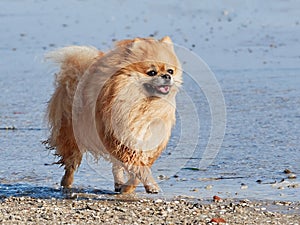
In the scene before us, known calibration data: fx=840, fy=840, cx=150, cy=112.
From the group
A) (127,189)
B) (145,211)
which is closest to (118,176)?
(127,189)

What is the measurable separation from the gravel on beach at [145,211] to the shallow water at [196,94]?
0.26m

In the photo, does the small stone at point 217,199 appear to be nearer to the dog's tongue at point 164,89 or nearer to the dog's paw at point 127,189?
the dog's paw at point 127,189

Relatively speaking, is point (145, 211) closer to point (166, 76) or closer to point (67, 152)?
point (166, 76)

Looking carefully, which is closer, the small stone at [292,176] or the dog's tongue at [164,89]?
the dog's tongue at [164,89]

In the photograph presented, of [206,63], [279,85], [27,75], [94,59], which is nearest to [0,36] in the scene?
[27,75]

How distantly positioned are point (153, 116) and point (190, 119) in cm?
252

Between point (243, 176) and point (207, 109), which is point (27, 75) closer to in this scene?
point (207, 109)

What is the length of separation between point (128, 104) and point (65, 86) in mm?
695

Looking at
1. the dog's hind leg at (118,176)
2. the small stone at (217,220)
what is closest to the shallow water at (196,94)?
the dog's hind leg at (118,176)

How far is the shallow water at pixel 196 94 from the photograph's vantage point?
6.64 metres

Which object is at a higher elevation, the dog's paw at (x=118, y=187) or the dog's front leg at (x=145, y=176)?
the dog's front leg at (x=145, y=176)

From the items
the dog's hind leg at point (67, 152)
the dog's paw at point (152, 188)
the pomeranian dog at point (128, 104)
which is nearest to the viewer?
the pomeranian dog at point (128, 104)

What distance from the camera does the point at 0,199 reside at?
609cm

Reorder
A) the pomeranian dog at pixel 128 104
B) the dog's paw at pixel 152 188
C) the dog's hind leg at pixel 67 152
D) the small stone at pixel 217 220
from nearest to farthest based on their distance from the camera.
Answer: the small stone at pixel 217 220
the pomeranian dog at pixel 128 104
the dog's paw at pixel 152 188
the dog's hind leg at pixel 67 152
